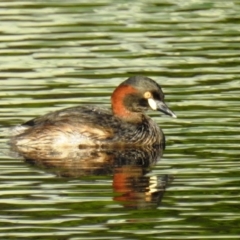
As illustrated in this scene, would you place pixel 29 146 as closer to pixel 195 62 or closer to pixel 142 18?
pixel 195 62

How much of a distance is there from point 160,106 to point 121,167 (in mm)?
1828

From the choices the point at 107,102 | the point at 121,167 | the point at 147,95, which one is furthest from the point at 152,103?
the point at 121,167

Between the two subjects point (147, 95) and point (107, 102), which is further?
point (107, 102)

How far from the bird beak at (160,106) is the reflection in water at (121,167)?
44 centimetres

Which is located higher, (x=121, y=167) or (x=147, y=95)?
(x=147, y=95)

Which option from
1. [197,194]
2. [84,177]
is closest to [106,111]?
[84,177]

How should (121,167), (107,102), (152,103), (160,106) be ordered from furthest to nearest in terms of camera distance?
(107,102) < (152,103) < (160,106) < (121,167)

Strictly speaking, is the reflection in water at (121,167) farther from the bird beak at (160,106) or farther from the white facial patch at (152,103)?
the white facial patch at (152,103)

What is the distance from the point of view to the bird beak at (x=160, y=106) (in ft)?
55.5

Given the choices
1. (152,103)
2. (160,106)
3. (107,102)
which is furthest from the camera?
(107,102)

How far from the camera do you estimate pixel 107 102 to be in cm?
1830

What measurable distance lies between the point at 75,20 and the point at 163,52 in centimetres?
297

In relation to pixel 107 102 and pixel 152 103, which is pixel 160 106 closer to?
pixel 152 103

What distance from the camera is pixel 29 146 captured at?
16.9 m
